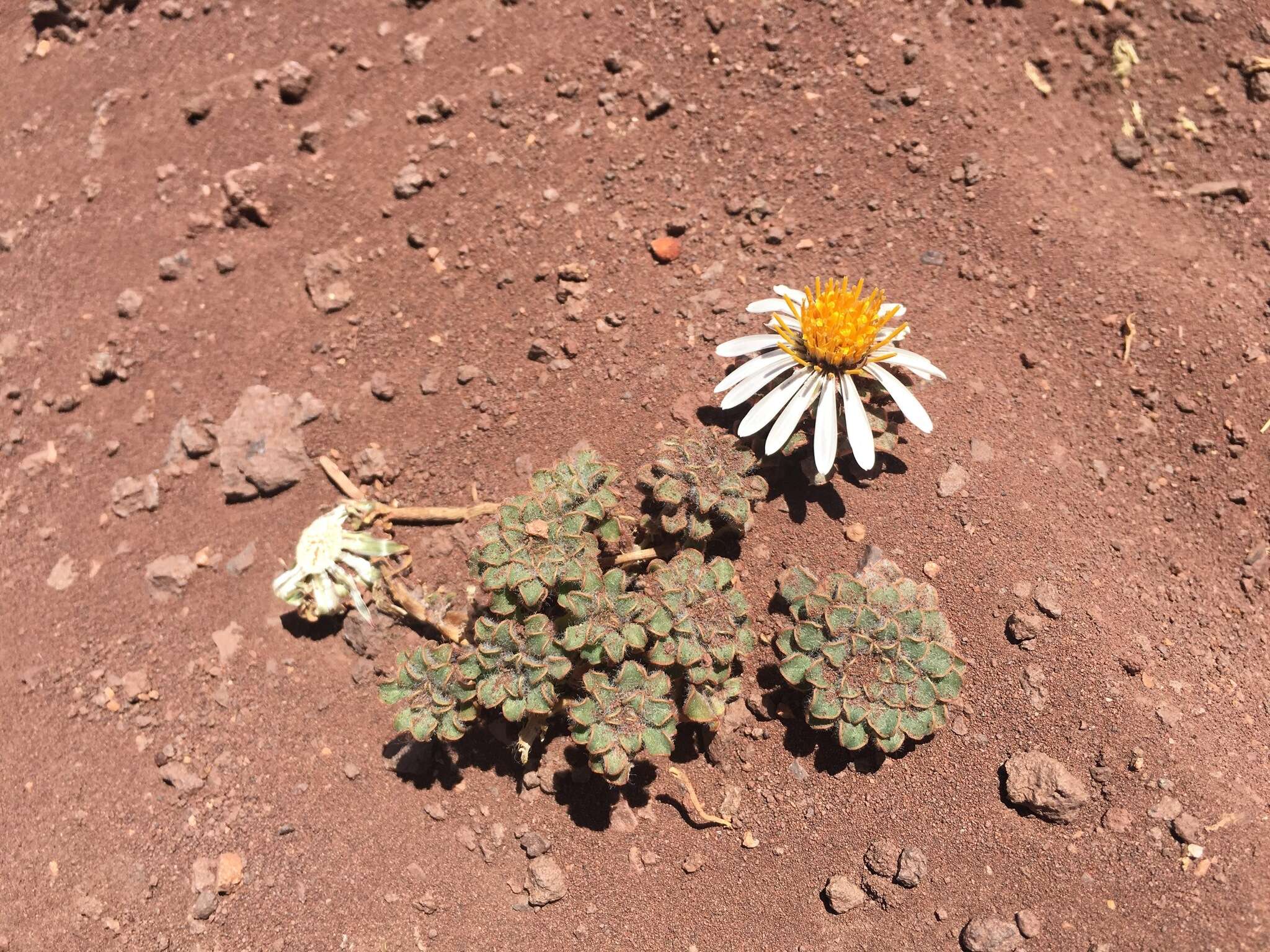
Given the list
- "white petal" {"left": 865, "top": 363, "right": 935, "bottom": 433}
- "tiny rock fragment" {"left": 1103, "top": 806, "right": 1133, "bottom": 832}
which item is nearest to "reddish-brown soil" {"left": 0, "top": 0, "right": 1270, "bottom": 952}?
"tiny rock fragment" {"left": 1103, "top": 806, "right": 1133, "bottom": 832}

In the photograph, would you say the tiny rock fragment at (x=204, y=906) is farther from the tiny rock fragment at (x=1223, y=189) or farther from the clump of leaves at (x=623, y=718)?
the tiny rock fragment at (x=1223, y=189)

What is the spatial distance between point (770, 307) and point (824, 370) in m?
0.37

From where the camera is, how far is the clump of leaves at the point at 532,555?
2.87 meters

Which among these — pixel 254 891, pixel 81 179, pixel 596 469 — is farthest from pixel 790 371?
pixel 81 179

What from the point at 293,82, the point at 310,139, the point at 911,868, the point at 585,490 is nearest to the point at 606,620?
the point at 585,490

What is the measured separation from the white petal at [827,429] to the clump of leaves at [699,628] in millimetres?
585

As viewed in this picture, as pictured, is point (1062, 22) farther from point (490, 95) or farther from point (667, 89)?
point (490, 95)

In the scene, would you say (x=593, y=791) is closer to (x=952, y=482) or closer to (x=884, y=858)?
(x=884, y=858)

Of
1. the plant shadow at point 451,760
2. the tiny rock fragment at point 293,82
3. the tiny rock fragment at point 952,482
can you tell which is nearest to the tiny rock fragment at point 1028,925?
the tiny rock fragment at point 952,482

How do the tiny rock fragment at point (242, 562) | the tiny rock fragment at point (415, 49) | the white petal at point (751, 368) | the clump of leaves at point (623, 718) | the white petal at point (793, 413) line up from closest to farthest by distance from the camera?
the clump of leaves at point (623, 718)
the white petal at point (793, 413)
the white petal at point (751, 368)
the tiny rock fragment at point (242, 562)
the tiny rock fragment at point (415, 49)

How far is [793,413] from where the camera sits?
130 inches

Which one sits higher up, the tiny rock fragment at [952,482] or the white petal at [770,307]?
the white petal at [770,307]

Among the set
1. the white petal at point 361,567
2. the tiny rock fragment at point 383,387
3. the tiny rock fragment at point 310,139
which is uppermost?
the tiny rock fragment at point 310,139

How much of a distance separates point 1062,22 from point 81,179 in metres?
5.40
